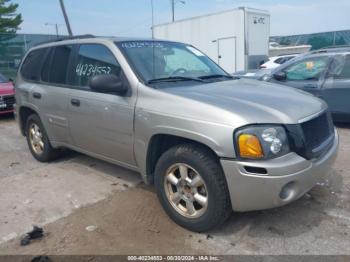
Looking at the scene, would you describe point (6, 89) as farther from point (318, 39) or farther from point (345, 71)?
point (318, 39)

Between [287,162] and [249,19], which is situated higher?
[249,19]

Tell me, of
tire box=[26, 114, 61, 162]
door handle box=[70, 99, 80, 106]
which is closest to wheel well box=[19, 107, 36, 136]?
tire box=[26, 114, 61, 162]

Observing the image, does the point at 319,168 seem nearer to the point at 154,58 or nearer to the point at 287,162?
the point at 287,162

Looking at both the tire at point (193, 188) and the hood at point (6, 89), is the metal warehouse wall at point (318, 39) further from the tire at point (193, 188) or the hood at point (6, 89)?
the tire at point (193, 188)

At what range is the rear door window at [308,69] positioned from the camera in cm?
686

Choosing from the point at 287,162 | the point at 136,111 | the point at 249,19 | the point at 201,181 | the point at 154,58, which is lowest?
the point at 201,181

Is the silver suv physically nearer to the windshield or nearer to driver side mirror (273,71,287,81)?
the windshield

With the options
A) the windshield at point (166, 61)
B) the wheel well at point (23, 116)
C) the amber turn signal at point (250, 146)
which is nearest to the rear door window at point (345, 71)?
the windshield at point (166, 61)

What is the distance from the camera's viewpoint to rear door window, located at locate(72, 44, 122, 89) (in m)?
3.75

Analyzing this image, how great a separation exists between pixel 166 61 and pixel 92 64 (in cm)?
88

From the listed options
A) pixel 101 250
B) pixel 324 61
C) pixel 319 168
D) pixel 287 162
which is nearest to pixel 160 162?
pixel 101 250

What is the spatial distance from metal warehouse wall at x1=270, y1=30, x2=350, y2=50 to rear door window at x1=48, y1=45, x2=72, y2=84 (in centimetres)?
2035

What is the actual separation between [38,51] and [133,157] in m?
2.68

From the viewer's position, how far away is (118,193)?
4043 mm
